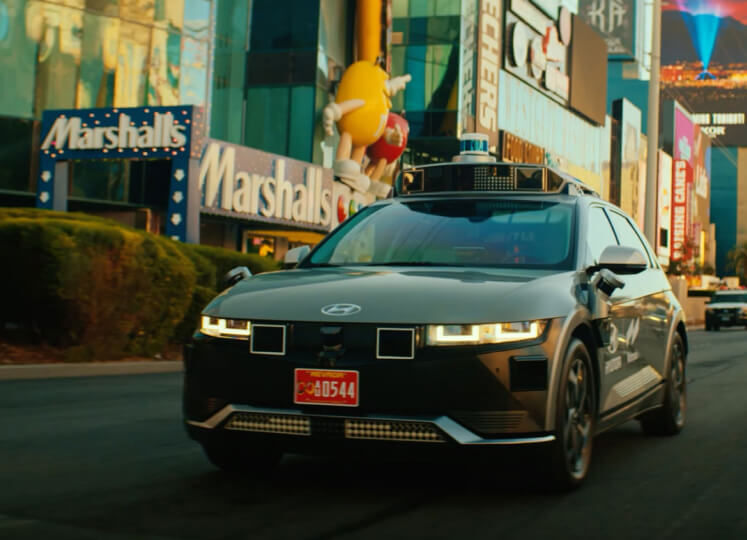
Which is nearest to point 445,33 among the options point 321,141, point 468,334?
point 321,141

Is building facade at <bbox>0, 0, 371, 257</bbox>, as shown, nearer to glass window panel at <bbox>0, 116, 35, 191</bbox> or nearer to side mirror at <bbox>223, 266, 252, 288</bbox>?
glass window panel at <bbox>0, 116, 35, 191</bbox>

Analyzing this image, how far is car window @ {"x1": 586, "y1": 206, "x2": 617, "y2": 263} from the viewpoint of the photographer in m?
6.46

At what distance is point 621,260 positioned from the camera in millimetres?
6035

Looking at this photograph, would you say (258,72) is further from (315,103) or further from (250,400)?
(250,400)

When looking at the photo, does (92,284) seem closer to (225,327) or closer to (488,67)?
(225,327)

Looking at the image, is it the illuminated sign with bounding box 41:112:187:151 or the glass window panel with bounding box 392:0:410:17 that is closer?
the illuminated sign with bounding box 41:112:187:151

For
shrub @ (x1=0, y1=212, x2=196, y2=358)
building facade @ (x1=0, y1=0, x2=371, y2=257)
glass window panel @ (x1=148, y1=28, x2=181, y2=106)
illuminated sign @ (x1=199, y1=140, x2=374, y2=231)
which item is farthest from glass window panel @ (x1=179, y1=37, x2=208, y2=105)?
shrub @ (x1=0, y1=212, x2=196, y2=358)

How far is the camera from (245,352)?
520cm

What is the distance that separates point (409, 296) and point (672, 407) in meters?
3.58

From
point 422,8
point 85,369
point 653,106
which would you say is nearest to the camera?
point 85,369

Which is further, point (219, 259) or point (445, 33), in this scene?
point (445, 33)

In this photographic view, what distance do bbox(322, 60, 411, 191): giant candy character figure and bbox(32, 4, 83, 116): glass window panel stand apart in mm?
10776

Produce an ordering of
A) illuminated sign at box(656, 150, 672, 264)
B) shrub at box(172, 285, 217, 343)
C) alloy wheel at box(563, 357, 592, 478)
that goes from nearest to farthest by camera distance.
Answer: alloy wheel at box(563, 357, 592, 478) < shrub at box(172, 285, 217, 343) < illuminated sign at box(656, 150, 672, 264)

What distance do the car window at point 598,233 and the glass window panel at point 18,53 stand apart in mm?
23551
